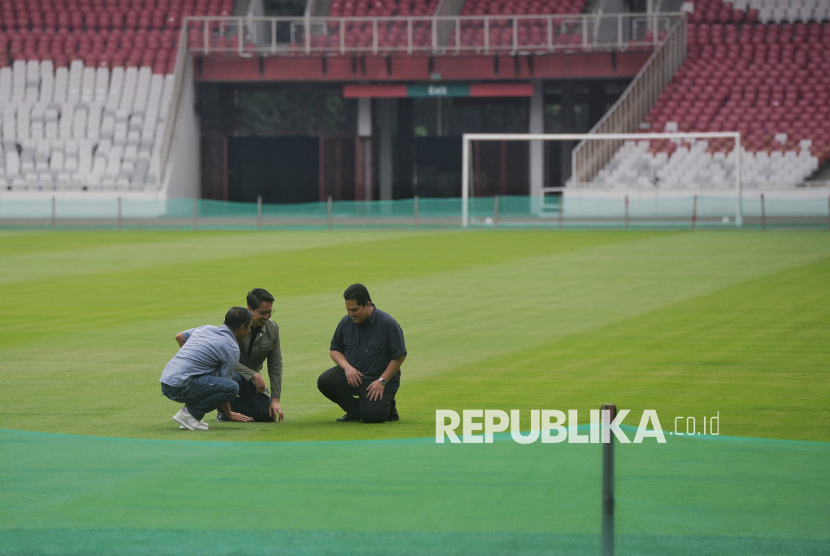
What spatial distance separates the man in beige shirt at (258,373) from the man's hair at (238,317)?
0.43m

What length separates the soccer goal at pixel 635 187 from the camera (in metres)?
38.2

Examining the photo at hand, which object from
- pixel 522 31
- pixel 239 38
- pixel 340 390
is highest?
pixel 522 31

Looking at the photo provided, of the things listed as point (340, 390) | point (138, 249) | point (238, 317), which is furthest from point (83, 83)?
point (238, 317)

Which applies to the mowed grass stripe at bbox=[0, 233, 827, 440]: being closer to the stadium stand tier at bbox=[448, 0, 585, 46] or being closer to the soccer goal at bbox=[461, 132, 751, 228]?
the soccer goal at bbox=[461, 132, 751, 228]

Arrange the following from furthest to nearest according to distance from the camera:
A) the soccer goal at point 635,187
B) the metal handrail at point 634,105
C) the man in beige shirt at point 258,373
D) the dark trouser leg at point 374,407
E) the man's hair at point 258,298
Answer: the metal handrail at point 634,105
the soccer goal at point 635,187
the man in beige shirt at point 258,373
the dark trouser leg at point 374,407
the man's hair at point 258,298

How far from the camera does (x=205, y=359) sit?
8852 millimetres

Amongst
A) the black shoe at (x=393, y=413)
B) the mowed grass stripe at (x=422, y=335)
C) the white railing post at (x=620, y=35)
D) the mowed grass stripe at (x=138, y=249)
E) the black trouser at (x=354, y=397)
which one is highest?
the white railing post at (x=620, y=35)

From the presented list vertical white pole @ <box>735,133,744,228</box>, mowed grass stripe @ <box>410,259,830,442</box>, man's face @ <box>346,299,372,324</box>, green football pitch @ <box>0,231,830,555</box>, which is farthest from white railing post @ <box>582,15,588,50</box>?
man's face @ <box>346,299,372,324</box>

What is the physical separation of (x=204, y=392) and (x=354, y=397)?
1339mm

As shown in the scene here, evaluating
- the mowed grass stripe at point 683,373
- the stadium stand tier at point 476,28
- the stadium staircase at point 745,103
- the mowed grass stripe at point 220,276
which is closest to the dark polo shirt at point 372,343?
the mowed grass stripe at point 683,373

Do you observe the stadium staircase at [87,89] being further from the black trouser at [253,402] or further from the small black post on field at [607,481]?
the small black post on field at [607,481]

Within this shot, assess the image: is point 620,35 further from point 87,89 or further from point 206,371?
point 206,371

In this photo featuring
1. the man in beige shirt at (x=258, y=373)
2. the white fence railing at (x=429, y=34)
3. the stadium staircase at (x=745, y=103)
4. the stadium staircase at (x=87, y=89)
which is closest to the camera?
the man in beige shirt at (x=258, y=373)

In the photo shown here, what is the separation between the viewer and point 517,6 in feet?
158
